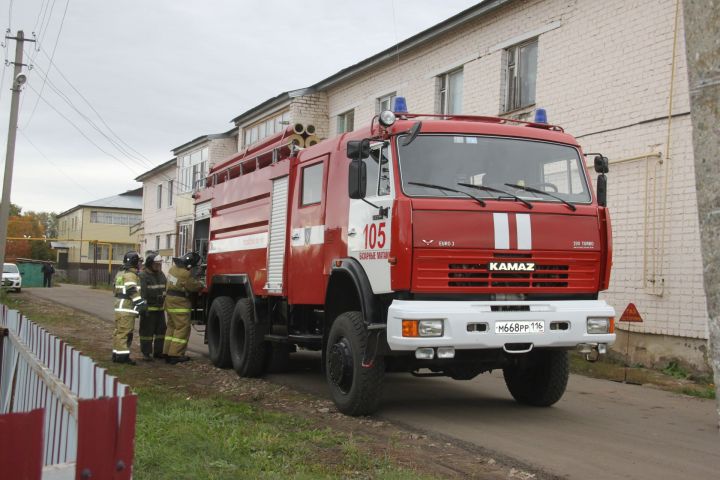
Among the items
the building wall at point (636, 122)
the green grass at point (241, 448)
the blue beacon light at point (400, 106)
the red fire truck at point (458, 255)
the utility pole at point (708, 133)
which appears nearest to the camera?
the utility pole at point (708, 133)

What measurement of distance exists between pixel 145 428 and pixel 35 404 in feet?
4.60

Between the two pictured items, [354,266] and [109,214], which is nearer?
[354,266]

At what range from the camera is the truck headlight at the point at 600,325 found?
7.47m

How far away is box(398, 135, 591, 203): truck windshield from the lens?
746 cm

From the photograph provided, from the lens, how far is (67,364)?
15.3ft

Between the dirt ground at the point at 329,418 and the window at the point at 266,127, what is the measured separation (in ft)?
40.1

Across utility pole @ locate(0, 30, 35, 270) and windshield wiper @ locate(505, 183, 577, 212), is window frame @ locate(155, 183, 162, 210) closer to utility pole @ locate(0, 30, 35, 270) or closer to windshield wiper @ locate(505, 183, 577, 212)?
utility pole @ locate(0, 30, 35, 270)

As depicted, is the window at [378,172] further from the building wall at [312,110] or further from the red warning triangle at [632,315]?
the building wall at [312,110]

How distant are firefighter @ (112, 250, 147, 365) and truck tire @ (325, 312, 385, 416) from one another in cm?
480

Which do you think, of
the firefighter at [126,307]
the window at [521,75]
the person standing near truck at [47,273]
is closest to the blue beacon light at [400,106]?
the firefighter at [126,307]

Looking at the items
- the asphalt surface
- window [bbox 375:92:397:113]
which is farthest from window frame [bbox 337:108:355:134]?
the asphalt surface

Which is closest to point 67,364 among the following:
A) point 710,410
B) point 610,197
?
point 710,410

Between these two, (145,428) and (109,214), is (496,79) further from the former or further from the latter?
(109,214)

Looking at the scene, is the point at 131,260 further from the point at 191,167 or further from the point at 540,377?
the point at 191,167
